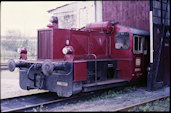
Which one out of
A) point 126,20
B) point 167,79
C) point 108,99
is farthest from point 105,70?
point 126,20

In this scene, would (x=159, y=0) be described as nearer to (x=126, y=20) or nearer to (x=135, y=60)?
(x=135, y=60)

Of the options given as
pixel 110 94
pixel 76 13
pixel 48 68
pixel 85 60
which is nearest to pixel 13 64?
pixel 48 68

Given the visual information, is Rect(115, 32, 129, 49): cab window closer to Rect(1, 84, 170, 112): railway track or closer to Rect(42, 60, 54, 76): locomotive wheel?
Rect(1, 84, 170, 112): railway track

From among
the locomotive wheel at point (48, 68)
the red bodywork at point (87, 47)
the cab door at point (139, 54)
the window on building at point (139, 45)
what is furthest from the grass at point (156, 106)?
the window on building at point (139, 45)

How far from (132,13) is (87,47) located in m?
7.15

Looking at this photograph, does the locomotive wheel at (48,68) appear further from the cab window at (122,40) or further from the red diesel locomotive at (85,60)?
the cab window at (122,40)

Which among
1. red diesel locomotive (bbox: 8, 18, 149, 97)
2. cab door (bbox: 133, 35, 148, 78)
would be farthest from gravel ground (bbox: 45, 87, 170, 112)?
cab door (bbox: 133, 35, 148, 78)

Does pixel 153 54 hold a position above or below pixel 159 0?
below

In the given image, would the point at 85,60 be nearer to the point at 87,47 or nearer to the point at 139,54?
the point at 87,47

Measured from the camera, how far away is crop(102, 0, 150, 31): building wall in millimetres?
13625

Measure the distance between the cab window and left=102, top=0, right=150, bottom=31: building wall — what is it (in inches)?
214

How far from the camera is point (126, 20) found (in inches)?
539

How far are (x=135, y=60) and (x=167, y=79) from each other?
221 cm

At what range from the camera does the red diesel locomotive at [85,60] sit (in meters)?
6.27
